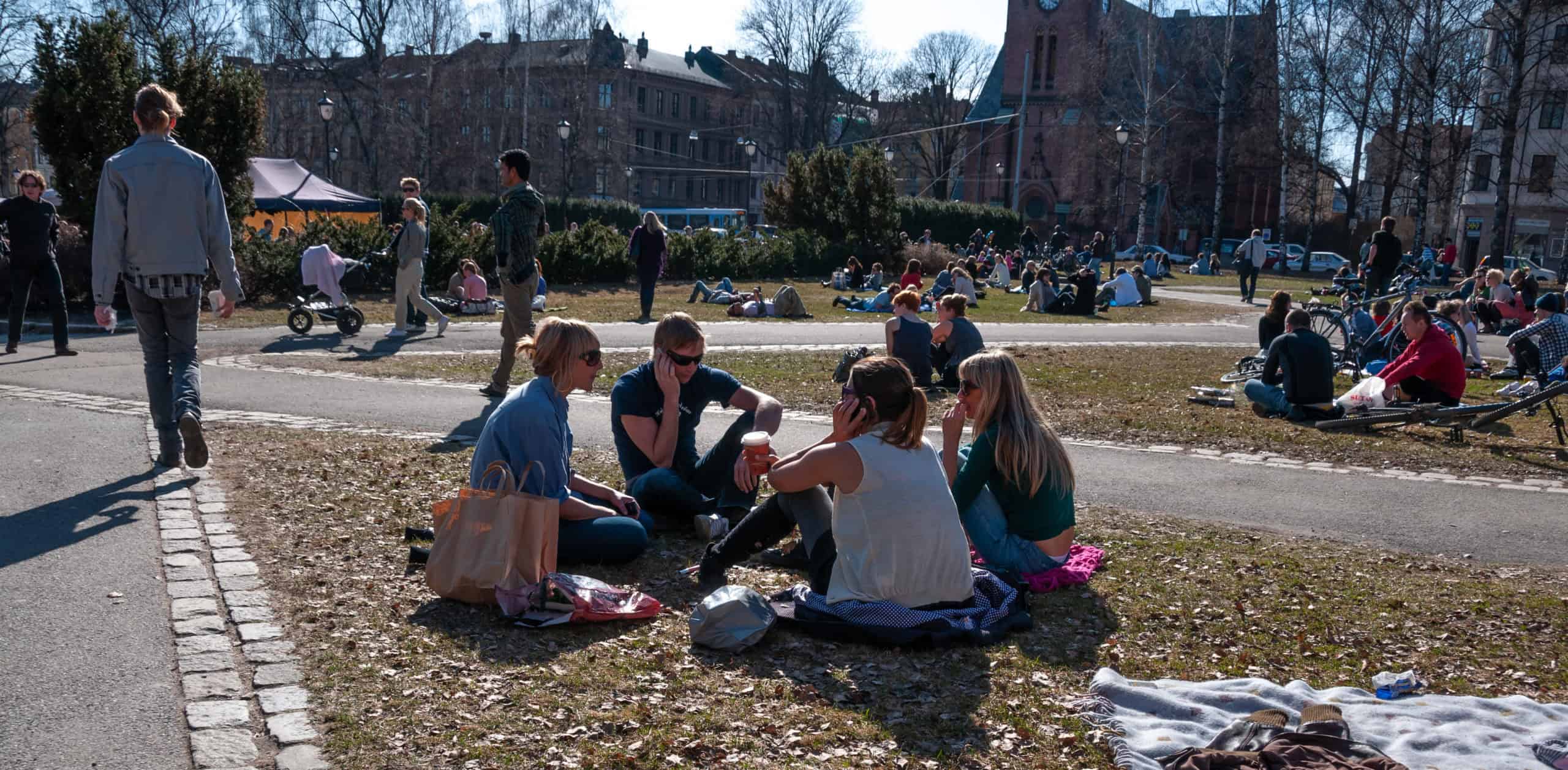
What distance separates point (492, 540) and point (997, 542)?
2.48 metres

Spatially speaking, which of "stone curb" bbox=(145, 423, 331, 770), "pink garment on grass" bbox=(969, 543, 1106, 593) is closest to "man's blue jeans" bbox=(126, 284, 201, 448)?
"stone curb" bbox=(145, 423, 331, 770)

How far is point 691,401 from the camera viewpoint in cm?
666

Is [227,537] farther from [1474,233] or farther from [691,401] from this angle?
[1474,233]

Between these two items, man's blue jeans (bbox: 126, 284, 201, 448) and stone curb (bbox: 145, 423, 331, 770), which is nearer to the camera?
stone curb (bbox: 145, 423, 331, 770)

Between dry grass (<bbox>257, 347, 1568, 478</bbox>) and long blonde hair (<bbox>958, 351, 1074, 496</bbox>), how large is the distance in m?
5.35

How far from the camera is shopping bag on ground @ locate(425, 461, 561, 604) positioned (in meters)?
4.95

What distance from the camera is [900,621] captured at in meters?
4.97

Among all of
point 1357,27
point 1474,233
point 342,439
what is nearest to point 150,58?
point 342,439

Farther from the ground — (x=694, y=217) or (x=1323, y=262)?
(x=694, y=217)

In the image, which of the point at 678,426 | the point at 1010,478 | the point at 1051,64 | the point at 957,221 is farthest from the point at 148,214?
the point at 1051,64

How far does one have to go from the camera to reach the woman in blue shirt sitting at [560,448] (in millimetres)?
5156

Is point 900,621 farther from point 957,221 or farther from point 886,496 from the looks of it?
point 957,221

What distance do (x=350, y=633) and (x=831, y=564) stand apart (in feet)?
6.82

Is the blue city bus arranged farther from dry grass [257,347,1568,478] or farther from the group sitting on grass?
the group sitting on grass
